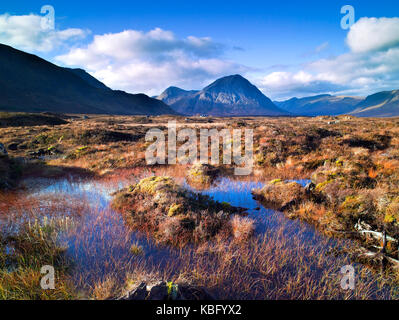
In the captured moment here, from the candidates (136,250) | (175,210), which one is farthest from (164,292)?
(175,210)

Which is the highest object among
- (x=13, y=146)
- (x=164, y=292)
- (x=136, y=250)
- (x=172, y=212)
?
(x=13, y=146)

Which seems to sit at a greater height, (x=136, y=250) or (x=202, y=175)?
(x=202, y=175)

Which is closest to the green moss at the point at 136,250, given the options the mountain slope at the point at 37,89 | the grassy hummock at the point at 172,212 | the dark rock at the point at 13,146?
the grassy hummock at the point at 172,212

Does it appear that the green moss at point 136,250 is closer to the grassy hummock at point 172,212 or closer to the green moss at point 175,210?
the grassy hummock at point 172,212

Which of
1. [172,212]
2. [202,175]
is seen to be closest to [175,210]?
[172,212]

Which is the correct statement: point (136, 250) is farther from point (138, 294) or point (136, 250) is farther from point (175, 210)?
point (175, 210)

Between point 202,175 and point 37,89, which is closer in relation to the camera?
point 202,175

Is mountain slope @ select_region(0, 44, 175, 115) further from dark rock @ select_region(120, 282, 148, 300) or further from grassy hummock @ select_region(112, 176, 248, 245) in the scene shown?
dark rock @ select_region(120, 282, 148, 300)

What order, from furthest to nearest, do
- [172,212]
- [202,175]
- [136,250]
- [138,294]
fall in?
[202,175] < [172,212] < [136,250] < [138,294]

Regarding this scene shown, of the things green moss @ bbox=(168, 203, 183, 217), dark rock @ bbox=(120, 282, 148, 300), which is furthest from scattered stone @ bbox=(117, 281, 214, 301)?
green moss @ bbox=(168, 203, 183, 217)

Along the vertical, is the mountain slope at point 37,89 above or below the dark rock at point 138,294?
above

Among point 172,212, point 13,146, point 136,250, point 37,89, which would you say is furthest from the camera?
point 37,89
